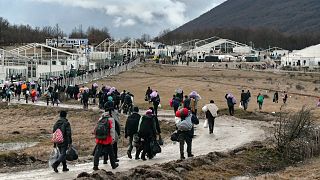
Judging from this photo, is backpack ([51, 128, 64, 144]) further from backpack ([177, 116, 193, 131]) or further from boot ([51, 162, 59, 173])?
backpack ([177, 116, 193, 131])

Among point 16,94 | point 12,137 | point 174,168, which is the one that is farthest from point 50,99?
point 174,168

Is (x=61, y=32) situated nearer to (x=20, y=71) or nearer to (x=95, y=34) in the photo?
(x=95, y=34)

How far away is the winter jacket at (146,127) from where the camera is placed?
16.5 meters

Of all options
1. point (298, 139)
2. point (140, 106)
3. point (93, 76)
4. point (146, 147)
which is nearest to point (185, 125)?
point (146, 147)

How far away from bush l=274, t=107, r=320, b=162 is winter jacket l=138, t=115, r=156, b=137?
5.07 meters

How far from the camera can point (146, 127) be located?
16.5m

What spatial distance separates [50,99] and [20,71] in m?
28.9

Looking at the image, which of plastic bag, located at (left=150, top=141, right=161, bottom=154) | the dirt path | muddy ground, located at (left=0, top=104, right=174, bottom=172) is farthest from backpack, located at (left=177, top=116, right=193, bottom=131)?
muddy ground, located at (left=0, top=104, right=174, bottom=172)

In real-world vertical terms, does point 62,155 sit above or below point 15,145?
above

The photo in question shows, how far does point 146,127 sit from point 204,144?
5.06 metres

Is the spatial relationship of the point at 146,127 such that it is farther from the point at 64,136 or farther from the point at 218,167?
the point at 64,136

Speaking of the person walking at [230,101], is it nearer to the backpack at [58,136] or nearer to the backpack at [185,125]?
the backpack at [185,125]

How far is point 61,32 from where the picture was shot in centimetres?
19862

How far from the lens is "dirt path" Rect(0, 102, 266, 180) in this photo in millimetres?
14562
